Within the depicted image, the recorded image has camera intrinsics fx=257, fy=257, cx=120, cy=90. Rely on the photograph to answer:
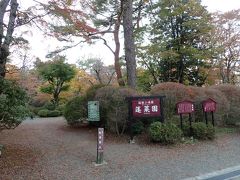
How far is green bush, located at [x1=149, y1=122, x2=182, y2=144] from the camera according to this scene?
8547 mm

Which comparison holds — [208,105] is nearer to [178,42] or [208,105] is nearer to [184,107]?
[184,107]

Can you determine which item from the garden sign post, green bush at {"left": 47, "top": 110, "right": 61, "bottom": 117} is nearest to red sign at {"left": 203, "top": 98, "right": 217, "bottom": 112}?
the garden sign post

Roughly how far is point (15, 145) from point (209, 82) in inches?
714

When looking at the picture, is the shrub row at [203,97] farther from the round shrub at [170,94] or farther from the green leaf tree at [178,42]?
the green leaf tree at [178,42]

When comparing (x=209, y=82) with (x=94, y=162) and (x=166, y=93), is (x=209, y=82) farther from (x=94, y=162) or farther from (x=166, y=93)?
(x=94, y=162)

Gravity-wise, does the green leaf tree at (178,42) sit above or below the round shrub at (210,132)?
above

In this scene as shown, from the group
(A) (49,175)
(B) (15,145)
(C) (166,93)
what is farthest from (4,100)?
(C) (166,93)

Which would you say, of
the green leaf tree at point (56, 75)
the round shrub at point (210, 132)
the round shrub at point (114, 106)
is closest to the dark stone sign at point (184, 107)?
the round shrub at point (210, 132)

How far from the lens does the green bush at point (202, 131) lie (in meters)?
9.42

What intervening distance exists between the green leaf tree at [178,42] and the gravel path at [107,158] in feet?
31.0

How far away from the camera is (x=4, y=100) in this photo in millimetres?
6098

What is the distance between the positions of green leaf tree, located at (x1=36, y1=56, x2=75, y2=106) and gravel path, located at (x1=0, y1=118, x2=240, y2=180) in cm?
1256

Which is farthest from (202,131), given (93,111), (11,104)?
(11,104)

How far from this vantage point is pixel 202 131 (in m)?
9.41
